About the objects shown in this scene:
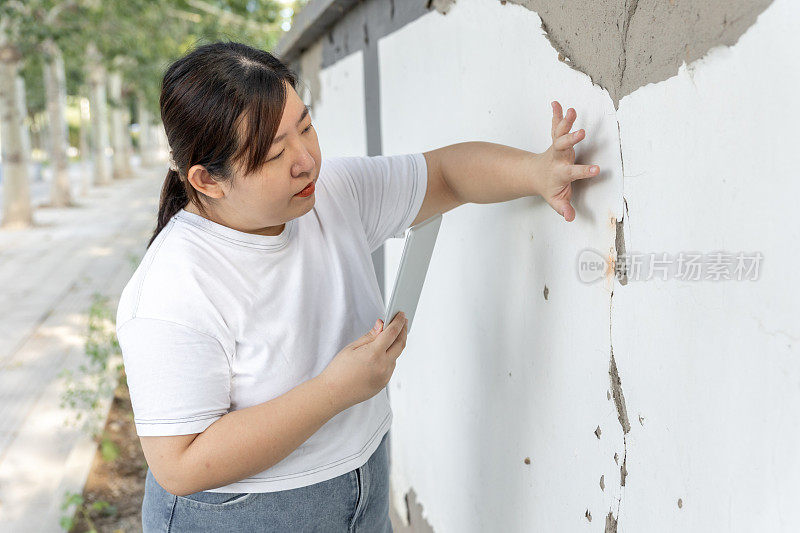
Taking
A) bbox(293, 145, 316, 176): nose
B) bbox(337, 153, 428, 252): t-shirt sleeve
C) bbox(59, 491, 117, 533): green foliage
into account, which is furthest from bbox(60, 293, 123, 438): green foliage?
bbox(293, 145, 316, 176): nose

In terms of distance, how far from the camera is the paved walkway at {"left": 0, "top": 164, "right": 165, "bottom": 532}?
350 centimetres

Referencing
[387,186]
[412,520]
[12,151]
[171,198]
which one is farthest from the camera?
[12,151]

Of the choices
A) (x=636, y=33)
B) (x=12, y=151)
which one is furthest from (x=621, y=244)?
(x=12, y=151)

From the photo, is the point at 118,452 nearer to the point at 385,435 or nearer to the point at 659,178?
the point at 385,435

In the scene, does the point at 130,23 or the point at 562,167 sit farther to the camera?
the point at 130,23

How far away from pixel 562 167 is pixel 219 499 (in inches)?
34.4

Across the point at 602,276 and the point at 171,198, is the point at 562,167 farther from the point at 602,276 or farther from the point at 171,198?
the point at 171,198

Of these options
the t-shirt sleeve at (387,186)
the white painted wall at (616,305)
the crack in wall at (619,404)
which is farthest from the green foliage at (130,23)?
the crack in wall at (619,404)

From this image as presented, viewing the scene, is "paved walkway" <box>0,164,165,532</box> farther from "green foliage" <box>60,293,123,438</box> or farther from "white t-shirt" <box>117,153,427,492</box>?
"white t-shirt" <box>117,153,427,492</box>

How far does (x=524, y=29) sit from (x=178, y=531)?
1.20 meters

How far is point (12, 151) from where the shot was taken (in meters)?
11.8

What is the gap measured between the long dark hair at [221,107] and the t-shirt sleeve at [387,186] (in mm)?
356

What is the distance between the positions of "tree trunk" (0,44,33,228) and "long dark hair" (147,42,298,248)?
11.6 m

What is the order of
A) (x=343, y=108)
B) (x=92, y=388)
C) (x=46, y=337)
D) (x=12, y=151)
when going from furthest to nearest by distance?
1. (x=12, y=151)
2. (x=46, y=337)
3. (x=92, y=388)
4. (x=343, y=108)
